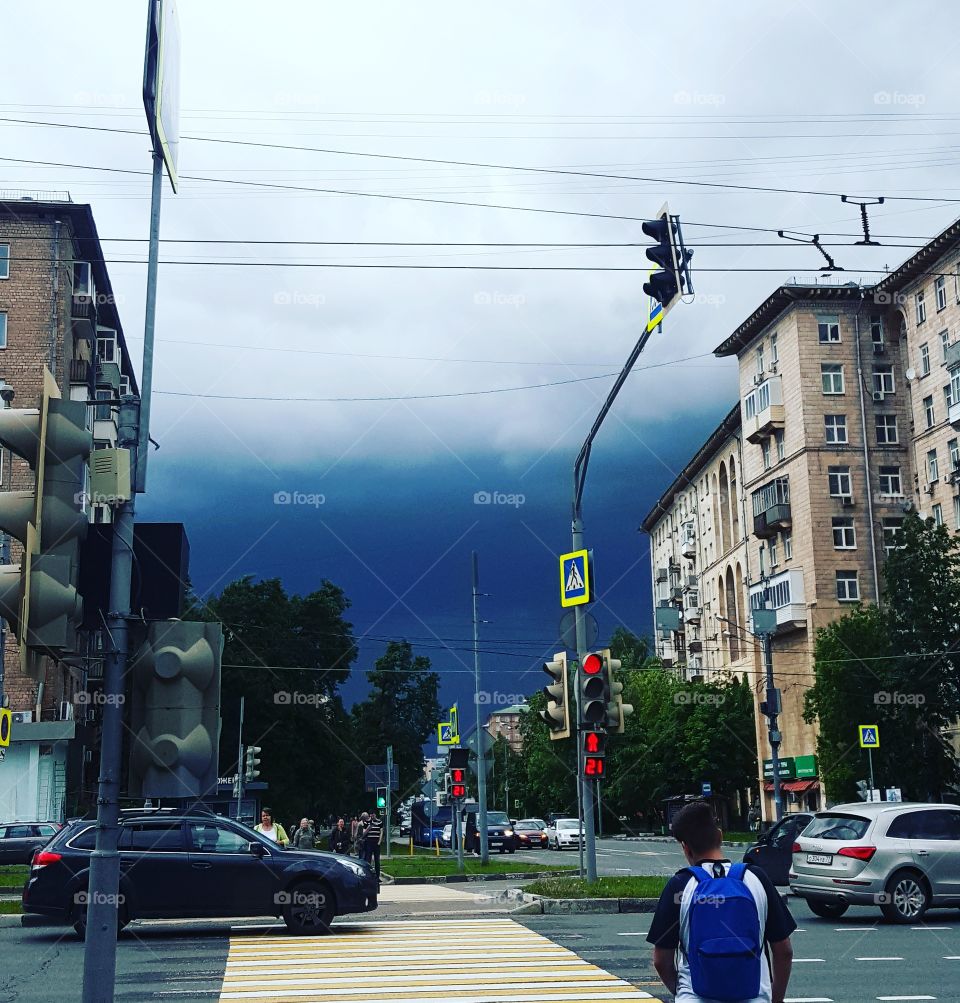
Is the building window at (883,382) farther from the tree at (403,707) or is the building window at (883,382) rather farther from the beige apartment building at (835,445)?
the tree at (403,707)

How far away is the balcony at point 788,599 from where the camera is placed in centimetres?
6788

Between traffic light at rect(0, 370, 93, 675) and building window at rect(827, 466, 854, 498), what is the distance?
66118 millimetres

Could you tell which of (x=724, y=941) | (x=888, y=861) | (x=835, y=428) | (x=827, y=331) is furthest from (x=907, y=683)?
(x=724, y=941)

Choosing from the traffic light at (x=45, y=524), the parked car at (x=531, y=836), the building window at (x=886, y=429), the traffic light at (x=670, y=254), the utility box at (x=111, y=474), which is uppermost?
the building window at (x=886, y=429)

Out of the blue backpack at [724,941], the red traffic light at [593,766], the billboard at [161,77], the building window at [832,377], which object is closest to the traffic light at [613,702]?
the red traffic light at [593,766]

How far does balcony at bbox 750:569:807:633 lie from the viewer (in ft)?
223

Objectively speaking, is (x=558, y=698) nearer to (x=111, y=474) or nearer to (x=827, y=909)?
(x=827, y=909)

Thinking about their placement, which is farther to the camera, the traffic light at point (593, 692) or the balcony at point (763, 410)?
the balcony at point (763, 410)

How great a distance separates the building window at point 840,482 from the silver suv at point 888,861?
51.3m

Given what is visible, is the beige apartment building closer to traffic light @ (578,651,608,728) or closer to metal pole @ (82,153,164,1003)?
traffic light @ (578,651,608,728)

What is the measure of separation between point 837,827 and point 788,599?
5111 cm

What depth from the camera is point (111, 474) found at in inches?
261

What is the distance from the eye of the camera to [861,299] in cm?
7019

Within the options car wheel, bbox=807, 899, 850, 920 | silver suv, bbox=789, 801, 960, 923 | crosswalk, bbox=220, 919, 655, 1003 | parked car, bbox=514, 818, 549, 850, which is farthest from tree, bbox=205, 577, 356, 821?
crosswalk, bbox=220, 919, 655, 1003
